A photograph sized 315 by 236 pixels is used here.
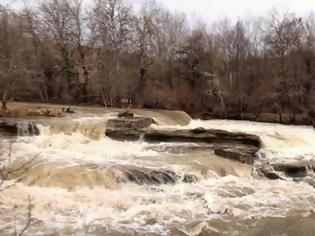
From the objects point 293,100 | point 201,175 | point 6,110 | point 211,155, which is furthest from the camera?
point 293,100

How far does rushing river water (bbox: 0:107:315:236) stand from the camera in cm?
977

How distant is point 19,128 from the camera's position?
18.7 m

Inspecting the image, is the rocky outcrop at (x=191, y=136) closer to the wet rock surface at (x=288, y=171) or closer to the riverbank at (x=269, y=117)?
the wet rock surface at (x=288, y=171)

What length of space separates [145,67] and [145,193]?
2663 cm

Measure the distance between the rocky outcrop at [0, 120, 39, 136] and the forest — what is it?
14857 millimetres

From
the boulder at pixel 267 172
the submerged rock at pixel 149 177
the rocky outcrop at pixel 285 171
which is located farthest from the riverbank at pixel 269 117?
the submerged rock at pixel 149 177

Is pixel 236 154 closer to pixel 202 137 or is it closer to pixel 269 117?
pixel 202 137

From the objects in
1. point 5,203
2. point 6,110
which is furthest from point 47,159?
point 6,110

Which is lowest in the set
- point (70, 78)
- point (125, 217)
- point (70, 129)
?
point (125, 217)

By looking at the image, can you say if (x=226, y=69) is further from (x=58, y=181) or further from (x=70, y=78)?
(x=58, y=181)

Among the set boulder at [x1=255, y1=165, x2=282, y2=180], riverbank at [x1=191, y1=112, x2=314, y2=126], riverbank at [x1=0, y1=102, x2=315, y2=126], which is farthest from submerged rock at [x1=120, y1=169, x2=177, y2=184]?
riverbank at [x1=191, y1=112, x2=314, y2=126]

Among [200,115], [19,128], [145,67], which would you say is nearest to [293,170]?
[19,128]

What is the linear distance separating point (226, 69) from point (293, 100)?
28.3 feet

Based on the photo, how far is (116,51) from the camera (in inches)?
1444
